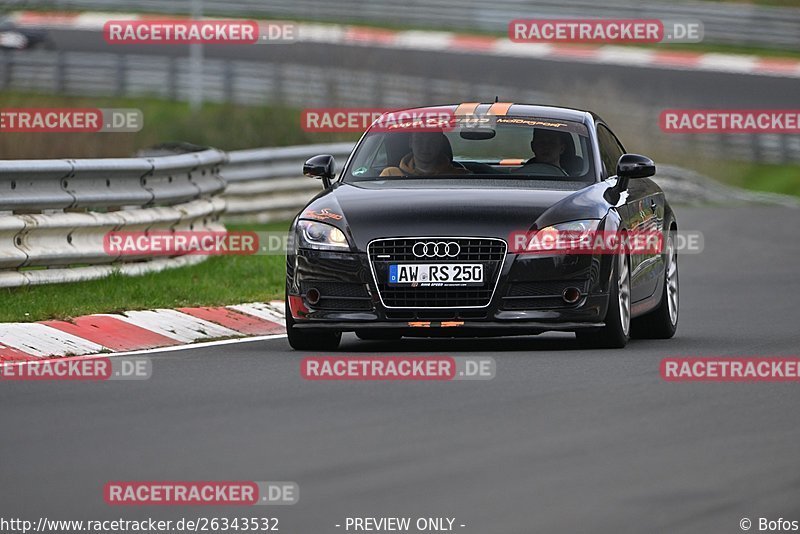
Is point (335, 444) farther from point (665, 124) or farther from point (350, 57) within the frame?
point (350, 57)

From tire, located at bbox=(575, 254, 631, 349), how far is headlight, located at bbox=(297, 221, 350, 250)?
1474mm

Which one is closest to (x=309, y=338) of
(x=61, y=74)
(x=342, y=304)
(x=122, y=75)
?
(x=342, y=304)

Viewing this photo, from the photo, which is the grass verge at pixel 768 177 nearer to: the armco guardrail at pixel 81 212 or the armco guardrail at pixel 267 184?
the armco guardrail at pixel 267 184

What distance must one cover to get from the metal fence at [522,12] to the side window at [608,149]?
29.0m

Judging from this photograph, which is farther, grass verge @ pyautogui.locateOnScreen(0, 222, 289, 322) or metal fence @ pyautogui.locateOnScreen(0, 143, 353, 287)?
metal fence @ pyautogui.locateOnScreen(0, 143, 353, 287)

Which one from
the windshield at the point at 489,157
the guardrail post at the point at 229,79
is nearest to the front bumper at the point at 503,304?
the windshield at the point at 489,157

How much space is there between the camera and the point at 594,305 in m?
11.5

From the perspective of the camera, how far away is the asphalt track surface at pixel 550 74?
3806 centimetres

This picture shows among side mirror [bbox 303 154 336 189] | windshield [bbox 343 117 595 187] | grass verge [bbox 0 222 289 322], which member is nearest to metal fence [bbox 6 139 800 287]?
grass verge [bbox 0 222 289 322]

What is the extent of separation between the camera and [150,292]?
14039mm

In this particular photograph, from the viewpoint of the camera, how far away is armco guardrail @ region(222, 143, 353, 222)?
23281 millimetres

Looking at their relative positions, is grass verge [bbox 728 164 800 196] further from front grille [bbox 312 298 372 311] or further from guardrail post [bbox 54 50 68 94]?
front grille [bbox 312 298 372 311]

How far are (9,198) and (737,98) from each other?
2931 centimetres

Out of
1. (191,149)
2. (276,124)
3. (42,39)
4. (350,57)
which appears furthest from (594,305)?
(42,39)
